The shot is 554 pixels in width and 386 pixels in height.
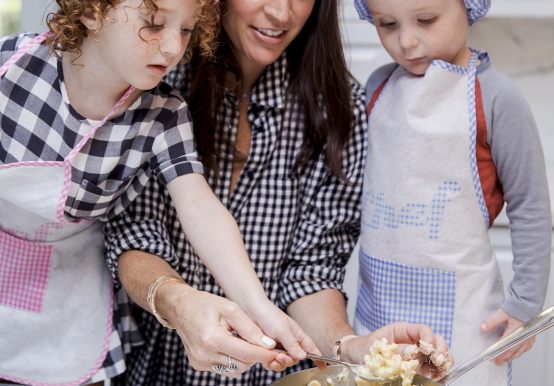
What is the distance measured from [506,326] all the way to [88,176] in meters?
0.62

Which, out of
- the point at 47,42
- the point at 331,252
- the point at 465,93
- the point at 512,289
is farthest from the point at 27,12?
the point at 512,289

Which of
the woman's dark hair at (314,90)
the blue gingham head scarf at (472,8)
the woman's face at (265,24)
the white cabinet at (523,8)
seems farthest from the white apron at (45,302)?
the white cabinet at (523,8)

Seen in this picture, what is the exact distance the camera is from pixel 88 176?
1.17 m

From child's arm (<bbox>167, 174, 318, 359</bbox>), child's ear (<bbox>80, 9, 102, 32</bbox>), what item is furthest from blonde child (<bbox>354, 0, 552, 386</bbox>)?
child's ear (<bbox>80, 9, 102, 32</bbox>)

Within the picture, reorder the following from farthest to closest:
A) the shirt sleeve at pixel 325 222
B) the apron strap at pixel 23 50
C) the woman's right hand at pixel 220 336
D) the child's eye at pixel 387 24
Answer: the shirt sleeve at pixel 325 222 → the child's eye at pixel 387 24 → the apron strap at pixel 23 50 → the woman's right hand at pixel 220 336

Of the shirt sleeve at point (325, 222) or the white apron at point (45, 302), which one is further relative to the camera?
→ the shirt sleeve at point (325, 222)

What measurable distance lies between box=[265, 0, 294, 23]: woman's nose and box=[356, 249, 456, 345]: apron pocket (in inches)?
14.9

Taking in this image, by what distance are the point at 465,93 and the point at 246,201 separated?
14.8 inches

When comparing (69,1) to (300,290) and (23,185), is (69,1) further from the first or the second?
(300,290)

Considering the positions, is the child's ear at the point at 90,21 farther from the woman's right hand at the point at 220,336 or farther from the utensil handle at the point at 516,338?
the utensil handle at the point at 516,338

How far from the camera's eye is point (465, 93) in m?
1.23

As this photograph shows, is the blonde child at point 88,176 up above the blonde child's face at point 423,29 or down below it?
below

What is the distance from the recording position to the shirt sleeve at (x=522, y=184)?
118 cm

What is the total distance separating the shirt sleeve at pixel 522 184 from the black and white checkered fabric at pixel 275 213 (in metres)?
0.23
